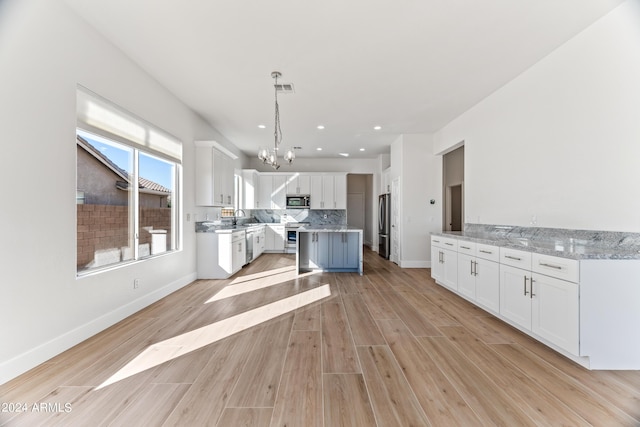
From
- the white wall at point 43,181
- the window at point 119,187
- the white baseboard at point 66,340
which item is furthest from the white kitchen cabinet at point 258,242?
the white wall at point 43,181

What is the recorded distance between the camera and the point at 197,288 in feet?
13.9

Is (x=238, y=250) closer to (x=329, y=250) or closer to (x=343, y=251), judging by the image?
(x=329, y=250)

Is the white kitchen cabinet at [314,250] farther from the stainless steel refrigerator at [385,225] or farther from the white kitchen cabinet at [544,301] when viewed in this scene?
the white kitchen cabinet at [544,301]

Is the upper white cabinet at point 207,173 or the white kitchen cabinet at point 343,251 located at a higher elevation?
the upper white cabinet at point 207,173

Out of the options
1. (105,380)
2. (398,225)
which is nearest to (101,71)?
(105,380)

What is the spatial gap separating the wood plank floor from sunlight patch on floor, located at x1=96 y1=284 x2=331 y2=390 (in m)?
A: 0.01

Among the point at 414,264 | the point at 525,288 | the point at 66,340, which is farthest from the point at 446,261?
the point at 66,340

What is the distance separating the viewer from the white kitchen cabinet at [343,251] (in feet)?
17.6

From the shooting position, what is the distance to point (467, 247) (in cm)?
350

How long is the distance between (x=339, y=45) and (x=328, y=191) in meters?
5.62

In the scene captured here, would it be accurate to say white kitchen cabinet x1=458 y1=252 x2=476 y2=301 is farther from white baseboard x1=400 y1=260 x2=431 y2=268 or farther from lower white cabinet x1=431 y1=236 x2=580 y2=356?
white baseboard x1=400 y1=260 x2=431 y2=268

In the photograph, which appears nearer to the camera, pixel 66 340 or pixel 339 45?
pixel 66 340

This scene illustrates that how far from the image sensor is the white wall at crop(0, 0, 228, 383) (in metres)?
1.89

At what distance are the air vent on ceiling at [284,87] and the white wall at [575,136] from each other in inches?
117
